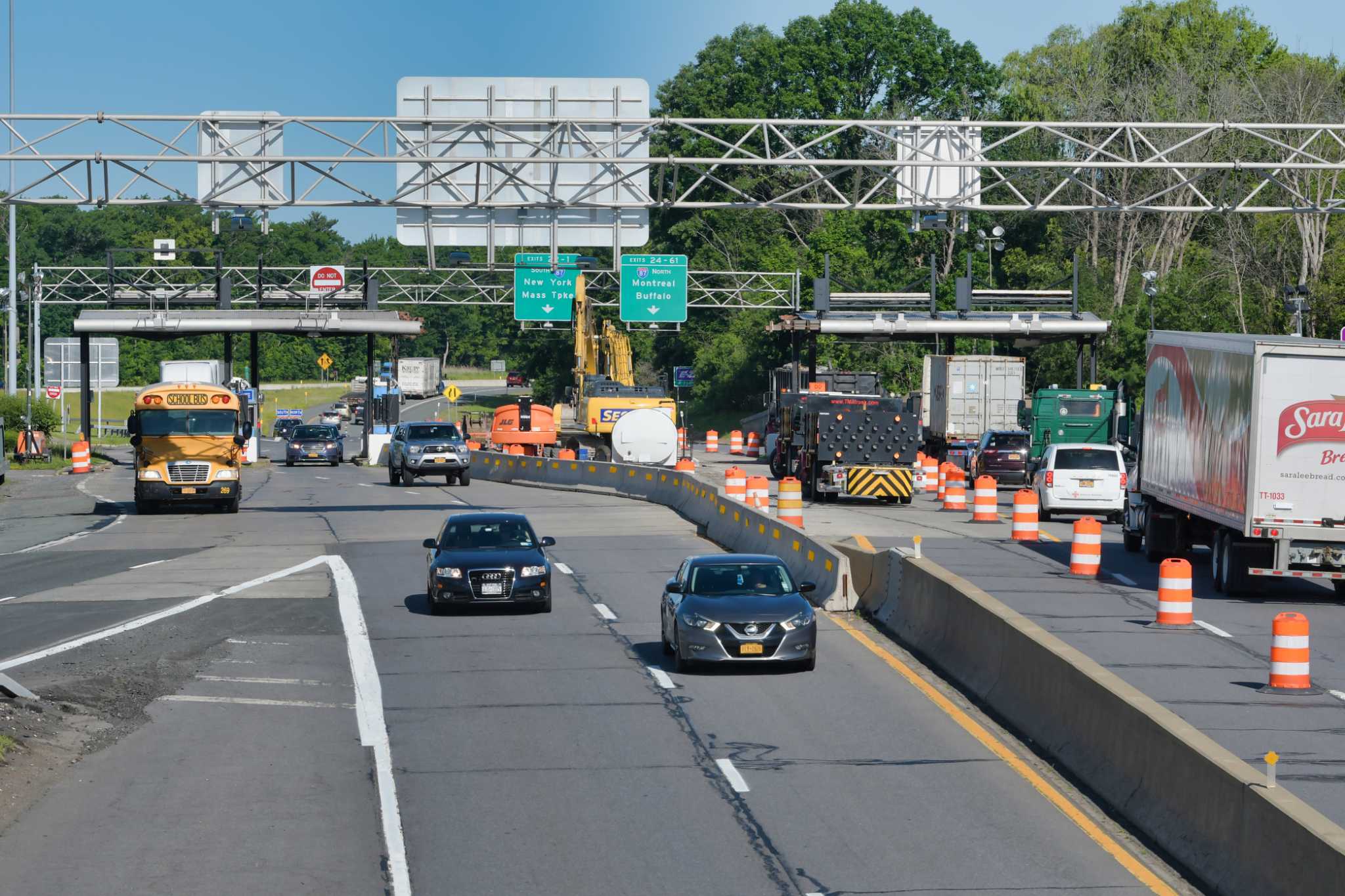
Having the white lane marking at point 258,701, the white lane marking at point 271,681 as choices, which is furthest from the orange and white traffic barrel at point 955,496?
the white lane marking at point 258,701

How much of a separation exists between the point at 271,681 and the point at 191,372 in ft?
224

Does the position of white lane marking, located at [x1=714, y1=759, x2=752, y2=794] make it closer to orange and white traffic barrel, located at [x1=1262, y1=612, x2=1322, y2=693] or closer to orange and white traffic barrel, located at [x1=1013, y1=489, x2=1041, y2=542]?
orange and white traffic barrel, located at [x1=1262, y1=612, x2=1322, y2=693]

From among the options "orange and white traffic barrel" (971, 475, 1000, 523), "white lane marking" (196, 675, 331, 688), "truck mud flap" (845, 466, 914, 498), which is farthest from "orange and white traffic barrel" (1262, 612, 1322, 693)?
"truck mud flap" (845, 466, 914, 498)

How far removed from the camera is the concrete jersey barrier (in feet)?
79.4

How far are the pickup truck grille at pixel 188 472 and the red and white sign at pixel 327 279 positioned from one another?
37417 millimetres

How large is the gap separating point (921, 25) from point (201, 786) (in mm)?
99960

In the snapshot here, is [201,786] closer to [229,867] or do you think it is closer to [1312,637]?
[229,867]

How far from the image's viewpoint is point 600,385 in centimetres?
6241

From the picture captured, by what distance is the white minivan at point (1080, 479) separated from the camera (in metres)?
36.8

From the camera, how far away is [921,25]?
10675cm

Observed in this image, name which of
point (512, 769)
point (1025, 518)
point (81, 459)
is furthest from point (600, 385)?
point (512, 769)

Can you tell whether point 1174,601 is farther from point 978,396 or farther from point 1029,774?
point 978,396

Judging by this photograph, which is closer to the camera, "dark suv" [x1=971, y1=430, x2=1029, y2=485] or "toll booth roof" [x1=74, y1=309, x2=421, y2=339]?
"dark suv" [x1=971, y1=430, x2=1029, y2=485]

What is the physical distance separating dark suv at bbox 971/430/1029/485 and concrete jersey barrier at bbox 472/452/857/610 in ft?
32.2
